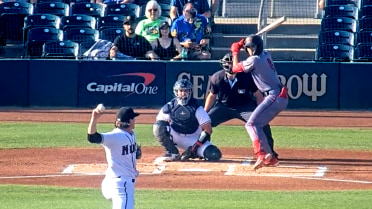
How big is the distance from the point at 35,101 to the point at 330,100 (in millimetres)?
6413

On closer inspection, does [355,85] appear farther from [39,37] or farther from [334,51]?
[39,37]

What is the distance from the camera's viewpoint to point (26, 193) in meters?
11.8

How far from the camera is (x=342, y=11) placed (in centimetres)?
2278

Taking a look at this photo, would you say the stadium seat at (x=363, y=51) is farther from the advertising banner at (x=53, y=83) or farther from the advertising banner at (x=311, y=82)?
the advertising banner at (x=53, y=83)

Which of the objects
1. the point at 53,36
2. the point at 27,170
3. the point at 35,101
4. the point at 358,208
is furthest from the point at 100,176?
the point at 53,36

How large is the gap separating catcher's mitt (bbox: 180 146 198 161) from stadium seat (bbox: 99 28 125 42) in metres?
8.07

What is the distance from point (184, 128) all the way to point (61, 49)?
8.04 m

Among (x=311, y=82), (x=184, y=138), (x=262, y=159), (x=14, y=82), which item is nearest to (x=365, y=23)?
(x=311, y=82)

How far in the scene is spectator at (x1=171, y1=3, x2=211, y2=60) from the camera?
2058 centimetres

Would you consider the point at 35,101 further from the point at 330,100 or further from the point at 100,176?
the point at 100,176

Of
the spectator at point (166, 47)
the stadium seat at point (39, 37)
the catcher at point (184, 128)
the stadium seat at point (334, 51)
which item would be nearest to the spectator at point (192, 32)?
the spectator at point (166, 47)

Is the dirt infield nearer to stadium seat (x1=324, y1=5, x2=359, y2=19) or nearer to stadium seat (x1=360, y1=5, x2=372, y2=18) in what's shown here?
stadium seat (x1=360, y1=5, x2=372, y2=18)

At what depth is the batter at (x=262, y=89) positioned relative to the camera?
13.3m

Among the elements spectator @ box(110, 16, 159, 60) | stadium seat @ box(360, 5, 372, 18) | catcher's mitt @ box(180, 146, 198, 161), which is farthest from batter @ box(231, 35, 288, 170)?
stadium seat @ box(360, 5, 372, 18)
